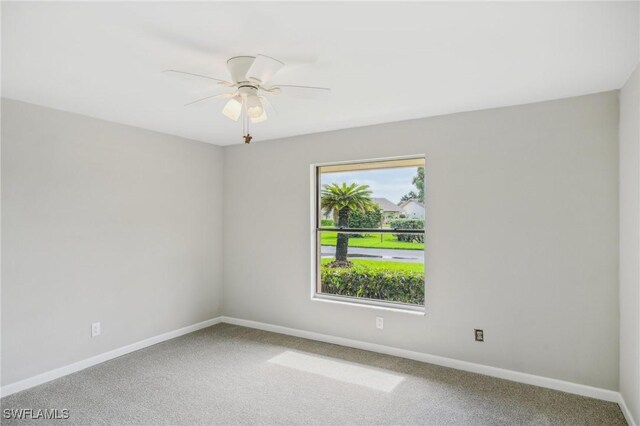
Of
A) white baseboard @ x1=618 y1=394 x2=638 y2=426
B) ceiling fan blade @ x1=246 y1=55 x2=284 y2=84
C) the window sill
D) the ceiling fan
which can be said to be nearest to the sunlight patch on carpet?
the window sill

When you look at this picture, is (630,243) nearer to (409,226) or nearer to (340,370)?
(409,226)

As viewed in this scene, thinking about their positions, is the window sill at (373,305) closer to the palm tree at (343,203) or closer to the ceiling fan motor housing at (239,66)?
the palm tree at (343,203)

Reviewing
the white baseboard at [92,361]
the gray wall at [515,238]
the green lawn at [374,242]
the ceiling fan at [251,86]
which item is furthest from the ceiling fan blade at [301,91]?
the white baseboard at [92,361]

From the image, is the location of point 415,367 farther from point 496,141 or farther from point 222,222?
point 222,222

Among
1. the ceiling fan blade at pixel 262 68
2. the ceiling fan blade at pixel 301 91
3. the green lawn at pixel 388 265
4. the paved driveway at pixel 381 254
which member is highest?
the ceiling fan blade at pixel 262 68

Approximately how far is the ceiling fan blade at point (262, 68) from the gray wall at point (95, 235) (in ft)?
6.96

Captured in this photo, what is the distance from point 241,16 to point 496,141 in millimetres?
2452

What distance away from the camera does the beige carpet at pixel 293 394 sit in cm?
261

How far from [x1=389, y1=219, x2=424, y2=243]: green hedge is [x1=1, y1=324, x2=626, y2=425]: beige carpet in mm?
1178

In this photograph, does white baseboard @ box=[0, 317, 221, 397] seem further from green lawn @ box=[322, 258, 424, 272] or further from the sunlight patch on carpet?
green lawn @ box=[322, 258, 424, 272]

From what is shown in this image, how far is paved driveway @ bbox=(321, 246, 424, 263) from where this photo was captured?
3.81 meters

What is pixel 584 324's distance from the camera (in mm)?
2928

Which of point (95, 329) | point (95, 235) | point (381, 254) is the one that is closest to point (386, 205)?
point (381, 254)

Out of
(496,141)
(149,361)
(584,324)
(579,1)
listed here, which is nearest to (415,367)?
(584,324)
